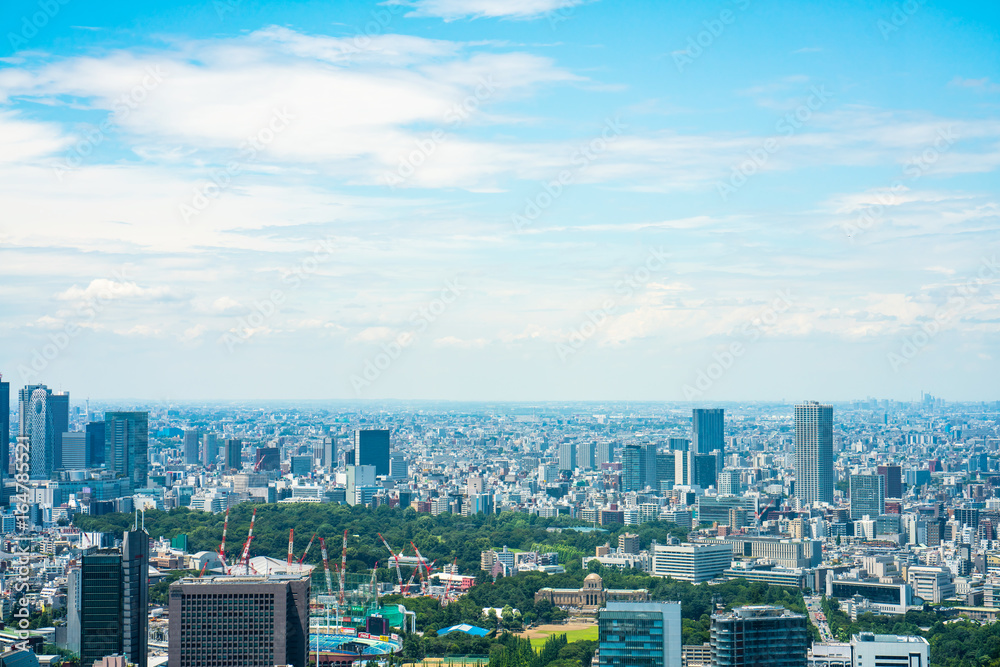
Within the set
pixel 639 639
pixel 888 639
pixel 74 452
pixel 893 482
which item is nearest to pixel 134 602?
pixel 639 639

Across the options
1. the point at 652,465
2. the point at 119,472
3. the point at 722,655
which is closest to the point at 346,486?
the point at 119,472

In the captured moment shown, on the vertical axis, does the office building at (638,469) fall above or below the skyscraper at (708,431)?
below

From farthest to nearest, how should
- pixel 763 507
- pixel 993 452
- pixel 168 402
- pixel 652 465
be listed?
pixel 168 402, pixel 993 452, pixel 652 465, pixel 763 507

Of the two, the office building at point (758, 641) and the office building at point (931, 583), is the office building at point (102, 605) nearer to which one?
the office building at point (758, 641)

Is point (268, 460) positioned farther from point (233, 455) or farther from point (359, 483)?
point (359, 483)

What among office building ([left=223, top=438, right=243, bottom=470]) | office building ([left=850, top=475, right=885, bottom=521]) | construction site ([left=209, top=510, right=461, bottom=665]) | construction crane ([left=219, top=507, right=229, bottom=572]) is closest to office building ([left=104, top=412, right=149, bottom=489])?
office building ([left=223, top=438, right=243, bottom=470])

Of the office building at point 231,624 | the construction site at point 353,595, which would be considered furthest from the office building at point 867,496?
the office building at point 231,624

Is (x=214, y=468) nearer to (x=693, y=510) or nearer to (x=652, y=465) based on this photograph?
(x=652, y=465)
